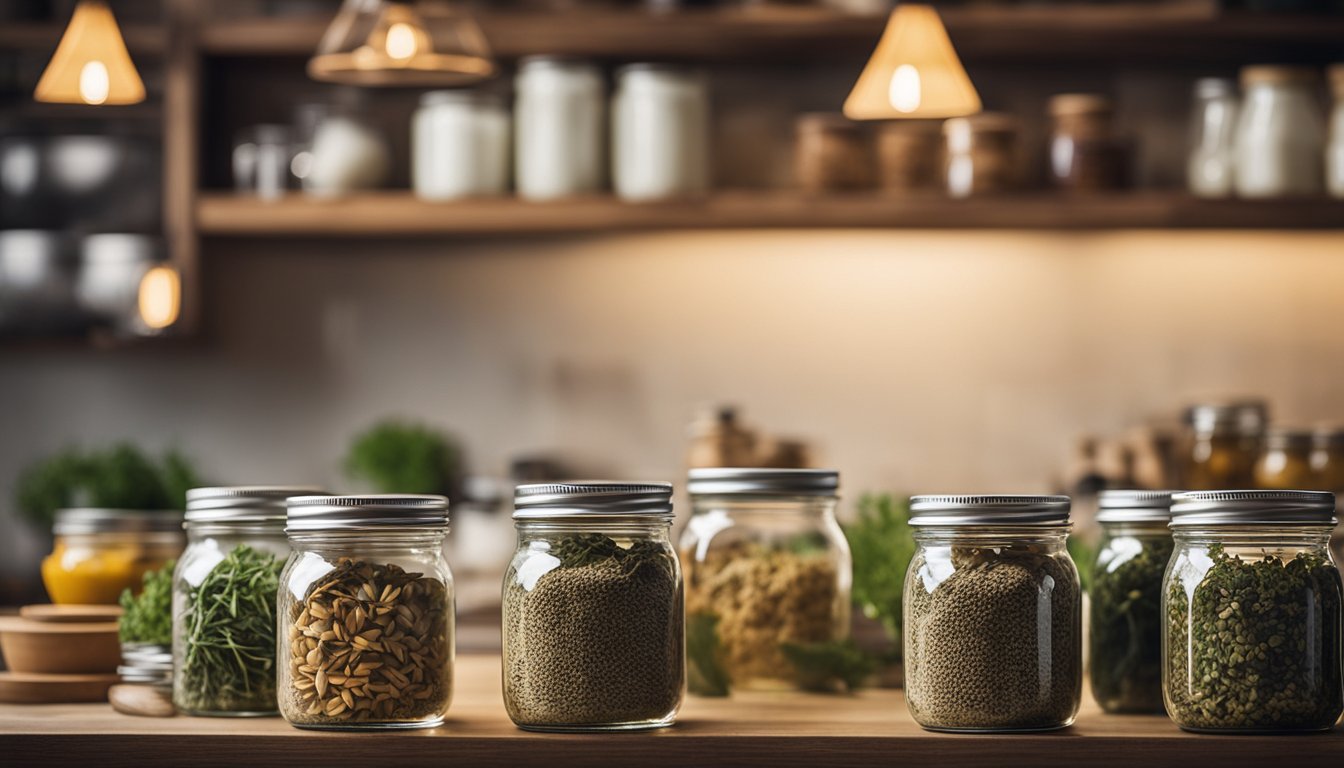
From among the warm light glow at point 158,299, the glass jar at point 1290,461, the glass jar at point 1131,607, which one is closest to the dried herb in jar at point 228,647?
the glass jar at point 1131,607

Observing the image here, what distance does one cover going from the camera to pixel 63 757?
0.86 meters

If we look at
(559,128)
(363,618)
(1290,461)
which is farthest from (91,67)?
(1290,461)

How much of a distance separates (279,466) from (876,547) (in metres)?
1.88

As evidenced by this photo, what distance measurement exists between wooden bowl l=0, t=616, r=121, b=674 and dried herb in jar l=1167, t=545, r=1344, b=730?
748 millimetres

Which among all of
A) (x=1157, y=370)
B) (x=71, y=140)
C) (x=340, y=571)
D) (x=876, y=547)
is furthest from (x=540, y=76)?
(x=340, y=571)

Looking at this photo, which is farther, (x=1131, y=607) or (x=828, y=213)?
(x=828, y=213)

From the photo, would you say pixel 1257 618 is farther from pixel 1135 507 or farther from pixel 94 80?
pixel 94 80

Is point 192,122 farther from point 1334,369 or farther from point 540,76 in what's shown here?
point 1334,369

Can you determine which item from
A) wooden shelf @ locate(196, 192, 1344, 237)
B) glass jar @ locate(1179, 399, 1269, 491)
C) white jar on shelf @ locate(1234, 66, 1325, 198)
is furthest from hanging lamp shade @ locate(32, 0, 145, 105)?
white jar on shelf @ locate(1234, 66, 1325, 198)

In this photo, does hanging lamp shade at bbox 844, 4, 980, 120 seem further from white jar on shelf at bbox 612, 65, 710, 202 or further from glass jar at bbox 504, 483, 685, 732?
glass jar at bbox 504, 483, 685, 732

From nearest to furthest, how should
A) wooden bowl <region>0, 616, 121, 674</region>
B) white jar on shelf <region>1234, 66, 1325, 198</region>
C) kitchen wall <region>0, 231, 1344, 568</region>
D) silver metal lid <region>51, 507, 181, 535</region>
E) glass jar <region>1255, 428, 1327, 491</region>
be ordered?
wooden bowl <region>0, 616, 121, 674</region>, silver metal lid <region>51, 507, 181, 535</region>, glass jar <region>1255, 428, 1327, 491</region>, white jar on shelf <region>1234, 66, 1325, 198</region>, kitchen wall <region>0, 231, 1344, 568</region>

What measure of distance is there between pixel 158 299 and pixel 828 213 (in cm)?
114

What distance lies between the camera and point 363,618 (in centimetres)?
88

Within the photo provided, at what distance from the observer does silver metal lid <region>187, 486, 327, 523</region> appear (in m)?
0.99
